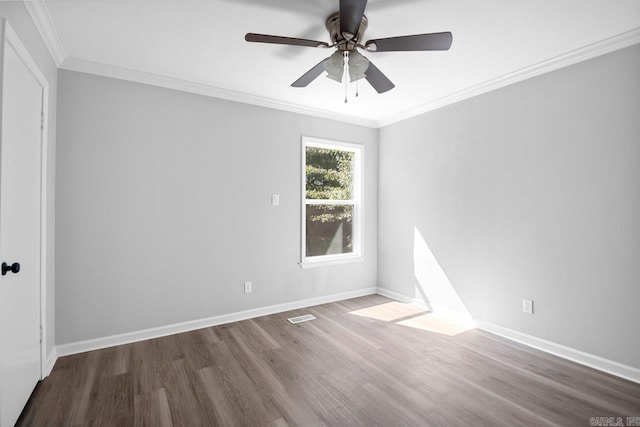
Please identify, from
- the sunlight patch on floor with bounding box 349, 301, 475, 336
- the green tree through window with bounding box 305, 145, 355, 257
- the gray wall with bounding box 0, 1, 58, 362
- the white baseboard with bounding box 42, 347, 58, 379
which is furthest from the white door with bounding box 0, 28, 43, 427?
the sunlight patch on floor with bounding box 349, 301, 475, 336

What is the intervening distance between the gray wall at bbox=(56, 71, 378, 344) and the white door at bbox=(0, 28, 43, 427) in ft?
1.69

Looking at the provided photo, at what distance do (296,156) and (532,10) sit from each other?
2.58 meters

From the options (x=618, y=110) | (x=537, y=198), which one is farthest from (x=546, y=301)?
(x=618, y=110)

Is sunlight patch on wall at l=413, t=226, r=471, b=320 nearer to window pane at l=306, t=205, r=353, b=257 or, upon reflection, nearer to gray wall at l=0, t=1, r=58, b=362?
window pane at l=306, t=205, r=353, b=257

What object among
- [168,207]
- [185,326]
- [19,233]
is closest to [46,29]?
[19,233]

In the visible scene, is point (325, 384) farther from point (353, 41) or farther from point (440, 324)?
point (353, 41)

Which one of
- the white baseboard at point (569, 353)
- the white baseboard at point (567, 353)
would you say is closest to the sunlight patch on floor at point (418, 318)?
the white baseboard at point (567, 353)

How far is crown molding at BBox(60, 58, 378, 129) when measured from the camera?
270 centimetres

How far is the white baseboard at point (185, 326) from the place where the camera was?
8.86ft

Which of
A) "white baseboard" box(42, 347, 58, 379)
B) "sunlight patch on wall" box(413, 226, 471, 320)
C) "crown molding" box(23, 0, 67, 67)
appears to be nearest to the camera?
"crown molding" box(23, 0, 67, 67)

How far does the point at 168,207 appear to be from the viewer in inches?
122

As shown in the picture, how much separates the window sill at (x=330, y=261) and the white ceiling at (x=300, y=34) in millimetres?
2096

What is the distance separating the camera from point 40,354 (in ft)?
7.27

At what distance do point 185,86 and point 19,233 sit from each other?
1.95 metres
